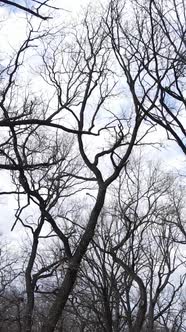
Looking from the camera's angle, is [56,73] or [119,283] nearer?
[56,73]

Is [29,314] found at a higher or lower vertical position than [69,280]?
higher

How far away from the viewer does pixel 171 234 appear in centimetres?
2412

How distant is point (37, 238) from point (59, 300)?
356 inches

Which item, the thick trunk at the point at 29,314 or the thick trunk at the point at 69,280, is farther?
the thick trunk at the point at 29,314

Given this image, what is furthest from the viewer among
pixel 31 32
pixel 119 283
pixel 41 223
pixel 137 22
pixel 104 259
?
pixel 41 223

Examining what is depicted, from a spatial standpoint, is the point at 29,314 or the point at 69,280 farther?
the point at 29,314

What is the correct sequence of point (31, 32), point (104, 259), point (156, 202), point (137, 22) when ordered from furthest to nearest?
point (156, 202), point (104, 259), point (31, 32), point (137, 22)

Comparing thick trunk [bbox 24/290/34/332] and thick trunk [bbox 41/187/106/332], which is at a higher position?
thick trunk [bbox 24/290/34/332]

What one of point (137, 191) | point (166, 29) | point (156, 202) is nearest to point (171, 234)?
point (156, 202)

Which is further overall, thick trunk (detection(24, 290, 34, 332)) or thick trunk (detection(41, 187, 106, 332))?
thick trunk (detection(24, 290, 34, 332))

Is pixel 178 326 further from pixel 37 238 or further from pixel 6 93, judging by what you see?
pixel 6 93

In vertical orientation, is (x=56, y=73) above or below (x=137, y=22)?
above

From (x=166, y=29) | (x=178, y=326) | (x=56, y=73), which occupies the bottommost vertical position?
(x=166, y=29)

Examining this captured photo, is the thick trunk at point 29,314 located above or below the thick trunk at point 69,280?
above
